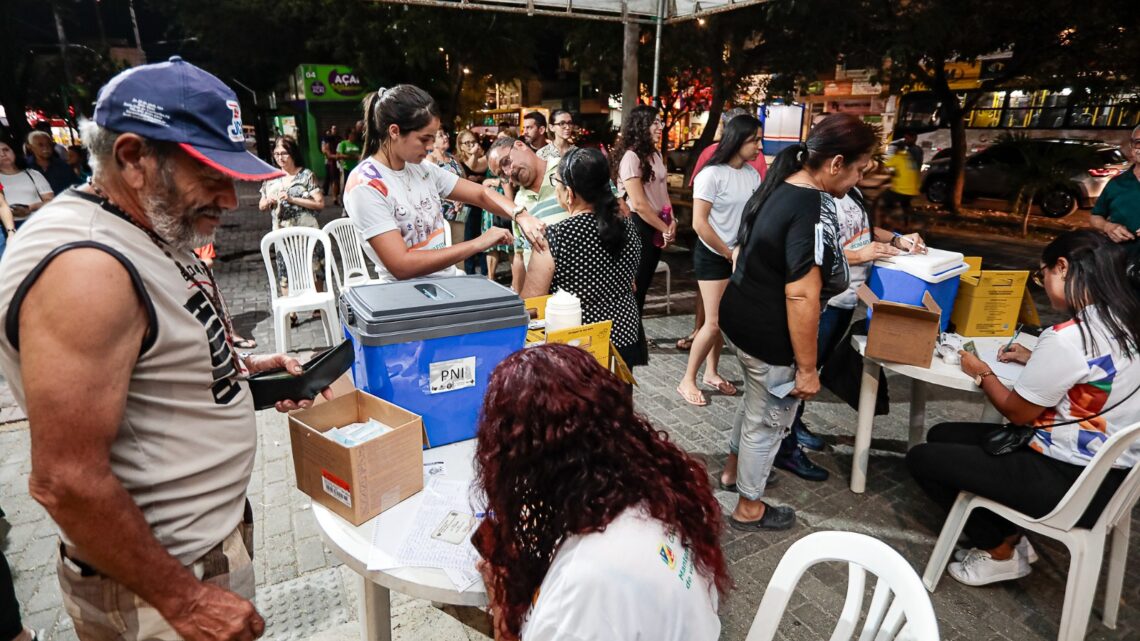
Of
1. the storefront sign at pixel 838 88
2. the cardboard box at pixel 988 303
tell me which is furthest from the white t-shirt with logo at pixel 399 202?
the storefront sign at pixel 838 88

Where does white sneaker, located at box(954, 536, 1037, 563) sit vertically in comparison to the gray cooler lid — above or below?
below

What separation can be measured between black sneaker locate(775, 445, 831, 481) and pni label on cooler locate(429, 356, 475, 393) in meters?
2.54

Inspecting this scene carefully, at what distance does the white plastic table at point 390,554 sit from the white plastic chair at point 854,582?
0.74 meters

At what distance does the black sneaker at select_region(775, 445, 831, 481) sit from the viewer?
144 inches

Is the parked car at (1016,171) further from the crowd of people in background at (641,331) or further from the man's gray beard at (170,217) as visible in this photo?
the man's gray beard at (170,217)

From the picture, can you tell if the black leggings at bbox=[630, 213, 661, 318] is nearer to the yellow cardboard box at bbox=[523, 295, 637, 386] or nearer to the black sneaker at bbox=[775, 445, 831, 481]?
the black sneaker at bbox=[775, 445, 831, 481]

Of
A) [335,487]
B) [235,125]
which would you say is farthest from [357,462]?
[235,125]

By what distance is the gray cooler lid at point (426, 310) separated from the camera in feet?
5.71

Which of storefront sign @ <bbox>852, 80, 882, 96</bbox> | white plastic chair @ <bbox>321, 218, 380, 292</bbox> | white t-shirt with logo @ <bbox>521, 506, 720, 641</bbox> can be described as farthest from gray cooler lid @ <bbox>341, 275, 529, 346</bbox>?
storefront sign @ <bbox>852, 80, 882, 96</bbox>

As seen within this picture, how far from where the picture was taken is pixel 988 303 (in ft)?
10.7

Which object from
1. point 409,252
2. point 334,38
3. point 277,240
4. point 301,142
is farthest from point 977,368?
point 301,142

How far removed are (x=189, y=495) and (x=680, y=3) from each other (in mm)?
6726

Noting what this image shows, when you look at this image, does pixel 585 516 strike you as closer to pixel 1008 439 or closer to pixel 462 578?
pixel 462 578

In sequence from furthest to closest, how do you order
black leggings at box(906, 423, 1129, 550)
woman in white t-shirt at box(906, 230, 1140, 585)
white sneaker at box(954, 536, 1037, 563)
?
1. white sneaker at box(954, 536, 1037, 563)
2. black leggings at box(906, 423, 1129, 550)
3. woman in white t-shirt at box(906, 230, 1140, 585)
